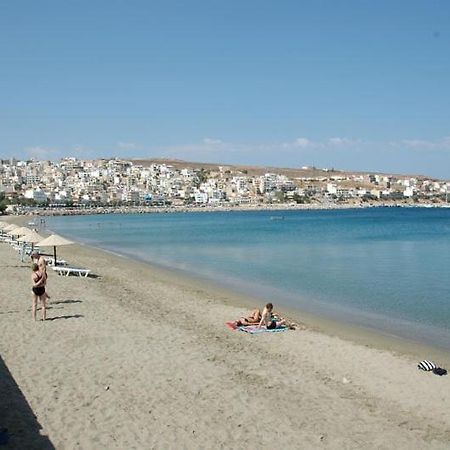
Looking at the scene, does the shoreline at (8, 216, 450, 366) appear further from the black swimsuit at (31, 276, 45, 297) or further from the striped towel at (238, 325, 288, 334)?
the black swimsuit at (31, 276, 45, 297)

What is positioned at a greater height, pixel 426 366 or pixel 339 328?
pixel 426 366

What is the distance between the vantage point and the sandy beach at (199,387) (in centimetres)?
658

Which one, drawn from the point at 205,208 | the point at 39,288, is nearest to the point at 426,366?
the point at 39,288

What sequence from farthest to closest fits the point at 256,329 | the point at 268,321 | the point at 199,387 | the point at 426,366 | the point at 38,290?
the point at 268,321
the point at 256,329
the point at 38,290
the point at 426,366
the point at 199,387

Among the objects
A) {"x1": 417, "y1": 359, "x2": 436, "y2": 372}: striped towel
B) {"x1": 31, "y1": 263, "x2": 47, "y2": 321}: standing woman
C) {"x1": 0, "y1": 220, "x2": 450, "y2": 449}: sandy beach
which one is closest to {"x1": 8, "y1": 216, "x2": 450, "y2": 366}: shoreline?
{"x1": 0, "y1": 220, "x2": 450, "y2": 449}: sandy beach

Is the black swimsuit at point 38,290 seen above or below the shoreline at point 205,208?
above

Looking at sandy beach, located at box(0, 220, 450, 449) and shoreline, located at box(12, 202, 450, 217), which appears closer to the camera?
sandy beach, located at box(0, 220, 450, 449)

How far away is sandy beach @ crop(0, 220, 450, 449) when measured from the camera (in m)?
6.58

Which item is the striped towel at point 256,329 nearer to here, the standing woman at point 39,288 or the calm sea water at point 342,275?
the calm sea water at point 342,275

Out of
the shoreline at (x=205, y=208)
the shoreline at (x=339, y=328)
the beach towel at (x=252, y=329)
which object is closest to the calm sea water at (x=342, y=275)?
the shoreline at (x=339, y=328)

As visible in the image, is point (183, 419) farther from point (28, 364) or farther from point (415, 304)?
point (415, 304)

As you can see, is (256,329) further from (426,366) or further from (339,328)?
(426,366)

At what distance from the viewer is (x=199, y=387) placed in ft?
26.9

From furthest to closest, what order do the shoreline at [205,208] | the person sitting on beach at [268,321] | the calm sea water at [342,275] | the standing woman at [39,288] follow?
the shoreline at [205,208]
the calm sea water at [342,275]
the person sitting on beach at [268,321]
the standing woman at [39,288]
